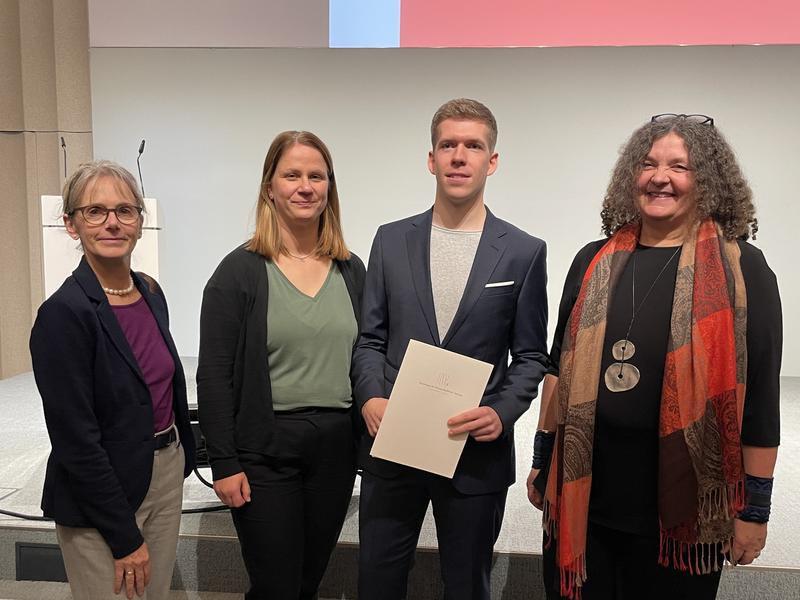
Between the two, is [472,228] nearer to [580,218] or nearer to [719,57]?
[580,218]

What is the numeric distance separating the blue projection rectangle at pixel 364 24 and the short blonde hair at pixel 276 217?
305 centimetres

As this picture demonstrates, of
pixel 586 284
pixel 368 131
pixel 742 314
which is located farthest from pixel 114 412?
pixel 368 131

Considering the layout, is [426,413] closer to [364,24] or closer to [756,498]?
[756,498]

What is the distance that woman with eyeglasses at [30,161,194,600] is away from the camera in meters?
1.28

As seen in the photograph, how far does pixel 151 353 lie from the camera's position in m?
1.42

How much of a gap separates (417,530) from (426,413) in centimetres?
33

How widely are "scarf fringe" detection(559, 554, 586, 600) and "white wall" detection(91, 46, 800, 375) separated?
3.34m

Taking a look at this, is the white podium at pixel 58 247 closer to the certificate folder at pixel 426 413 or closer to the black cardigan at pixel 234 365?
the black cardigan at pixel 234 365

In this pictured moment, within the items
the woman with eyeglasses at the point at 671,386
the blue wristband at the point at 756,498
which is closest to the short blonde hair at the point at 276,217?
the woman with eyeglasses at the point at 671,386

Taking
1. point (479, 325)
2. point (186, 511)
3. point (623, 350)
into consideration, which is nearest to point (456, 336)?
point (479, 325)

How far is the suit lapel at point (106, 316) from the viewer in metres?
1.32

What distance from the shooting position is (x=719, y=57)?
427 centimetres

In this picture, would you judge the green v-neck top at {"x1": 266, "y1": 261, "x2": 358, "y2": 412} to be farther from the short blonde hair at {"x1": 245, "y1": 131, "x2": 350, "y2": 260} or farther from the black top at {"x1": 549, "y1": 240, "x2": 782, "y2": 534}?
the black top at {"x1": 549, "y1": 240, "x2": 782, "y2": 534}

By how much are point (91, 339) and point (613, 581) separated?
1.22 metres
